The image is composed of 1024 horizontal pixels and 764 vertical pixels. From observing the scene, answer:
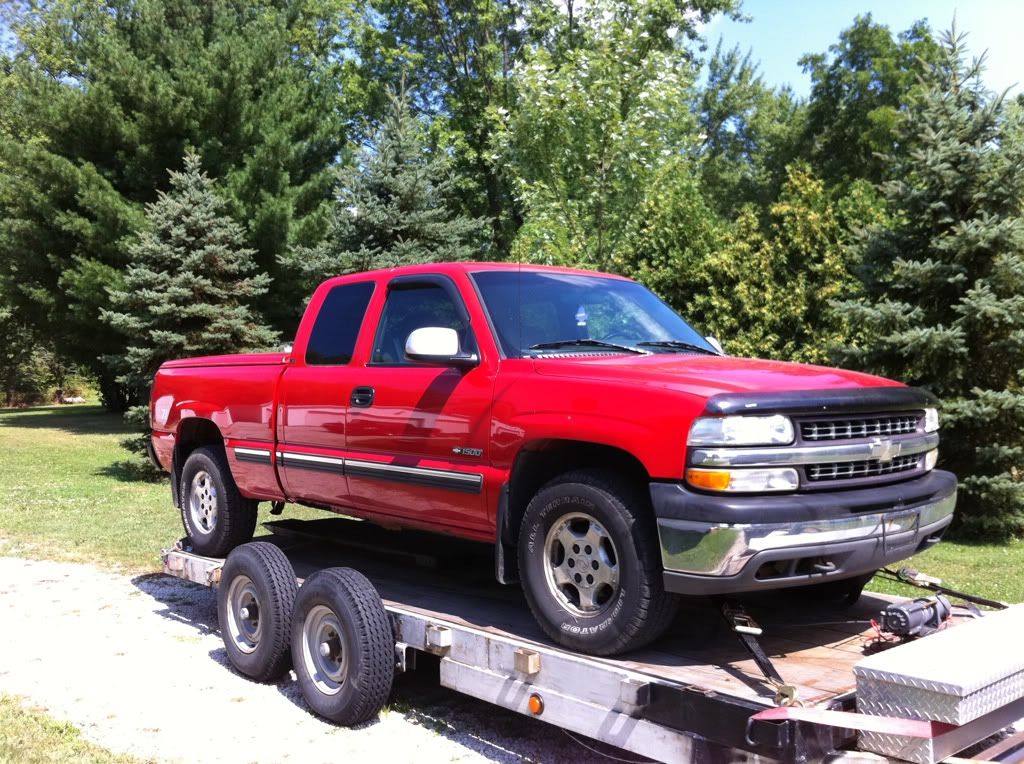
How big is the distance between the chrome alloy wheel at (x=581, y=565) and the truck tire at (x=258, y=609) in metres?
1.94

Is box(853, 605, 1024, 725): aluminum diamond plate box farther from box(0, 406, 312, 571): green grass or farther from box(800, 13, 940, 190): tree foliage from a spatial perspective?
box(800, 13, 940, 190): tree foliage

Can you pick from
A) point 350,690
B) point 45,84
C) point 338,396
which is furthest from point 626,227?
point 45,84

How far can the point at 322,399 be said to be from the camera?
5805 mm

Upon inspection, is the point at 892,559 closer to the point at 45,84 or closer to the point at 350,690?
the point at 350,690

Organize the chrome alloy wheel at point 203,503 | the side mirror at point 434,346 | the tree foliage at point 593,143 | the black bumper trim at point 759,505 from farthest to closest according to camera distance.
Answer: the tree foliage at point 593,143
the chrome alloy wheel at point 203,503
the side mirror at point 434,346
the black bumper trim at point 759,505

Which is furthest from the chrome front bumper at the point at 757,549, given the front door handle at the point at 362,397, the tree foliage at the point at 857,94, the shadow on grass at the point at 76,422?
the tree foliage at the point at 857,94

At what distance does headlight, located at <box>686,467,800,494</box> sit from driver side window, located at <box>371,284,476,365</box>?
1.88 m

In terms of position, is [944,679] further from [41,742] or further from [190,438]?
[190,438]

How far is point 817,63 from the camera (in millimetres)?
36312

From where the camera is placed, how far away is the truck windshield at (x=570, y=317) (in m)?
5.00

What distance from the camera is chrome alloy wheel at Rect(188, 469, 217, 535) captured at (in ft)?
23.3

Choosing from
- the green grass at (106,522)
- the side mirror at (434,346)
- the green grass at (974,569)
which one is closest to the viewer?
the side mirror at (434,346)

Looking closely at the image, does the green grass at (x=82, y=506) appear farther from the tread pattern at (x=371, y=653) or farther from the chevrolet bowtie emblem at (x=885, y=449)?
the chevrolet bowtie emblem at (x=885, y=449)

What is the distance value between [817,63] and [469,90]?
1370cm
